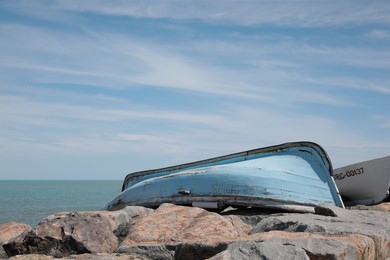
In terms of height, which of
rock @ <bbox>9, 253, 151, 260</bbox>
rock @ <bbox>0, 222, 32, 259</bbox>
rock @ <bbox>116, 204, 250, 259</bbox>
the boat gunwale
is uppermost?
the boat gunwale

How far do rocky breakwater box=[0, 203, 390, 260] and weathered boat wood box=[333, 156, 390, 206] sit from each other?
479 centimetres

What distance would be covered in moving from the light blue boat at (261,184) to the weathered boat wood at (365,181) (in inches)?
110

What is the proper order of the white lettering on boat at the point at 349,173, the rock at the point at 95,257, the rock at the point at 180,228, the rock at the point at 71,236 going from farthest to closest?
the white lettering on boat at the point at 349,173 < the rock at the point at 71,236 < the rock at the point at 180,228 < the rock at the point at 95,257

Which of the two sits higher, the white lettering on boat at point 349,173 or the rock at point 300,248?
the white lettering on boat at point 349,173

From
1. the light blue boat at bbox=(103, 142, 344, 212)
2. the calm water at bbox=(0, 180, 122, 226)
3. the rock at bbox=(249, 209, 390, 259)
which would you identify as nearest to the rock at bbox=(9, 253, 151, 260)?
the rock at bbox=(249, 209, 390, 259)

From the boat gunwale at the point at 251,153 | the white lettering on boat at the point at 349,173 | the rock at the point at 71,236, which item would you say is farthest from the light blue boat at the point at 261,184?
the white lettering on boat at the point at 349,173

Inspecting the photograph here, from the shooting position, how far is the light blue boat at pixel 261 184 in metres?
7.36

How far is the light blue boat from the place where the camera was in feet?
24.1

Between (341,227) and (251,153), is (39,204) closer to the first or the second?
(251,153)

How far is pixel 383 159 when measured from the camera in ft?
33.8

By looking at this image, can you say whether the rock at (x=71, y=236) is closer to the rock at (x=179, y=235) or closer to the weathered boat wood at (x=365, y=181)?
the rock at (x=179, y=235)

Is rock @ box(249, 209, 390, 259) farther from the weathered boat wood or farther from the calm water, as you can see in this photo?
the calm water

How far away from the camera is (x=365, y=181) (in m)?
10.6

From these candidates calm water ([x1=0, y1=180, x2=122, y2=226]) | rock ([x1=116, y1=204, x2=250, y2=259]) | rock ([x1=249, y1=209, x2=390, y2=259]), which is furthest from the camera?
calm water ([x1=0, y1=180, x2=122, y2=226])
